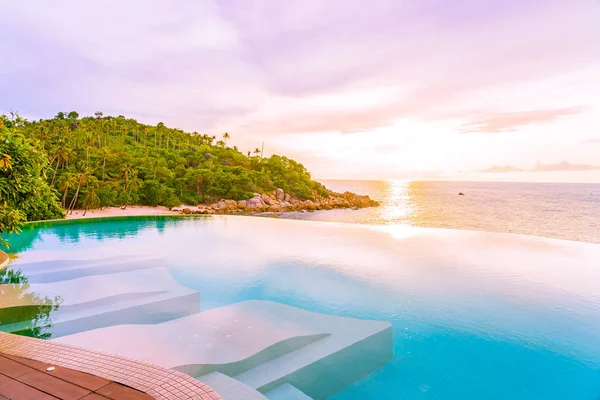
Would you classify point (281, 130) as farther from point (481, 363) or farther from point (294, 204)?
point (481, 363)

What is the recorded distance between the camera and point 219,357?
4.82 metres

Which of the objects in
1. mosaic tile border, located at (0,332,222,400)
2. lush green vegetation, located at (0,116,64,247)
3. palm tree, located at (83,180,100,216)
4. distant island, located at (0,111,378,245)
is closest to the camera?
mosaic tile border, located at (0,332,222,400)

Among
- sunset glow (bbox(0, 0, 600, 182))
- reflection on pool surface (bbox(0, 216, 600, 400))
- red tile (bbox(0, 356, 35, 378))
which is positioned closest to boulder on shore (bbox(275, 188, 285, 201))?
sunset glow (bbox(0, 0, 600, 182))

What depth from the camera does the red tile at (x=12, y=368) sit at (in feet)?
10.5

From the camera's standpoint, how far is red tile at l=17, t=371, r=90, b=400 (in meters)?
2.86

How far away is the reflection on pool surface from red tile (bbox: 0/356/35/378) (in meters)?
2.05

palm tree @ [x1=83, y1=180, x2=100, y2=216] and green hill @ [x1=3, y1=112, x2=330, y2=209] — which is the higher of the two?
green hill @ [x1=3, y1=112, x2=330, y2=209]

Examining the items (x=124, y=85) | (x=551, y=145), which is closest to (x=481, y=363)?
(x=124, y=85)

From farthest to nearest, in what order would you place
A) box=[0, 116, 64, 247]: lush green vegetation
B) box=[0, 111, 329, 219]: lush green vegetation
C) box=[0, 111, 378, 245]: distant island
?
1. box=[0, 111, 329, 219]: lush green vegetation
2. box=[0, 111, 378, 245]: distant island
3. box=[0, 116, 64, 247]: lush green vegetation

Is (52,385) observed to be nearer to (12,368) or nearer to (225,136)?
(12,368)

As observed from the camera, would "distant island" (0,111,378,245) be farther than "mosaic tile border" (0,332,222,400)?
Yes

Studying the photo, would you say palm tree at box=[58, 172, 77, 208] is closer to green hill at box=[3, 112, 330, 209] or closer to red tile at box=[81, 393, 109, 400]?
green hill at box=[3, 112, 330, 209]

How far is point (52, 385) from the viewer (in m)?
3.01

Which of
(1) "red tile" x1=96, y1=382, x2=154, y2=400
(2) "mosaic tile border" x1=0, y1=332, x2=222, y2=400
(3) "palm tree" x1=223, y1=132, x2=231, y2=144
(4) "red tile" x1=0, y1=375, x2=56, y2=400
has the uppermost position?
(3) "palm tree" x1=223, y1=132, x2=231, y2=144
